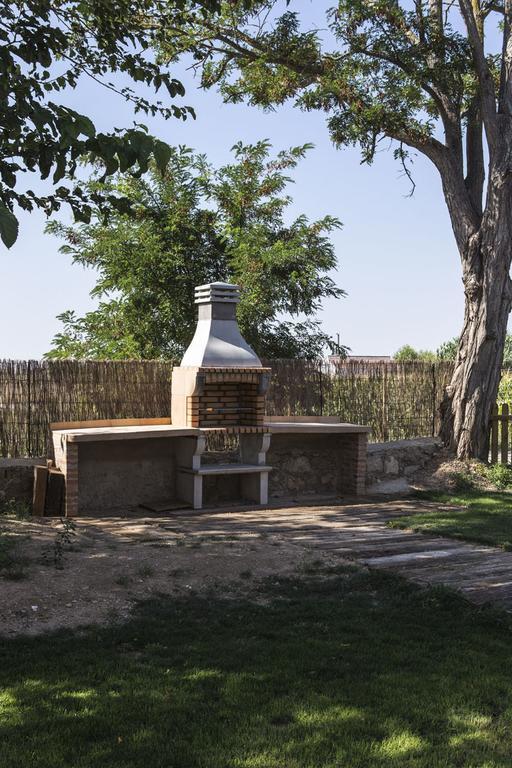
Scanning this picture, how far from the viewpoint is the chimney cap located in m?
11.2

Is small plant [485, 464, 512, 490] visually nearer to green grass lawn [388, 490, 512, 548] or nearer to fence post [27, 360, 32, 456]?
green grass lawn [388, 490, 512, 548]

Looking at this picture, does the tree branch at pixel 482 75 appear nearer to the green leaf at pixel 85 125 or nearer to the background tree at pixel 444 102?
the background tree at pixel 444 102

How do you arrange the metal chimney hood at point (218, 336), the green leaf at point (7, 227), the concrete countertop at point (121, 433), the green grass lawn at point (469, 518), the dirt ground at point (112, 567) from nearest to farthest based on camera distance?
1. the green leaf at point (7, 227)
2. the dirt ground at point (112, 567)
3. the green grass lawn at point (469, 518)
4. the concrete countertop at point (121, 433)
5. the metal chimney hood at point (218, 336)

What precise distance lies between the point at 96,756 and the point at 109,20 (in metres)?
7.37

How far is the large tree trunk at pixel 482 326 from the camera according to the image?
13281 millimetres

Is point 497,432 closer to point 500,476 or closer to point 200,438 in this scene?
point 500,476

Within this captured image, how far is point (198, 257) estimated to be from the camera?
15023 mm

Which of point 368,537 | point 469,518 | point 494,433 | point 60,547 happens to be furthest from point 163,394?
point 494,433

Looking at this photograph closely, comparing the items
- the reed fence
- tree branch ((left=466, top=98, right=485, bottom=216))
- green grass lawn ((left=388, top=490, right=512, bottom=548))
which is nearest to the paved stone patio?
green grass lawn ((left=388, top=490, right=512, bottom=548))

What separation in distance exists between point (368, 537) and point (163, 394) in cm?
443

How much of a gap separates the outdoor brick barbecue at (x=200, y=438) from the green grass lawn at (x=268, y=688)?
4702mm

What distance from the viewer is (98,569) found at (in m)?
6.95

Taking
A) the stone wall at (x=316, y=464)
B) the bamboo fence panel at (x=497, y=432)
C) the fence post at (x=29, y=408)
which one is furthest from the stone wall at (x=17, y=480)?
the bamboo fence panel at (x=497, y=432)

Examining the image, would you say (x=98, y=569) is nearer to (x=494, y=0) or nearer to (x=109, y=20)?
(x=109, y=20)
